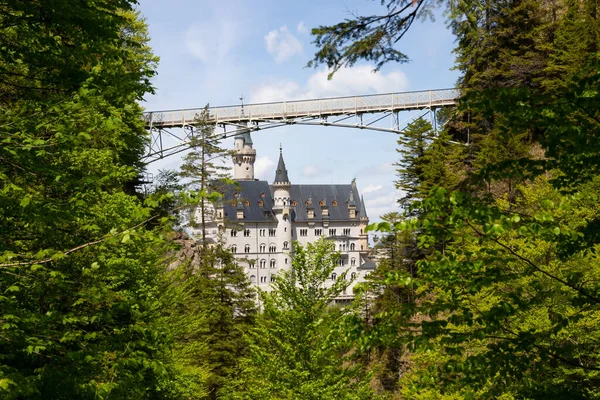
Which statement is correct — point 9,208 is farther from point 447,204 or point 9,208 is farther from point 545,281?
point 545,281

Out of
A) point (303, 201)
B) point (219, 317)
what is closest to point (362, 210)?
point (303, 201)

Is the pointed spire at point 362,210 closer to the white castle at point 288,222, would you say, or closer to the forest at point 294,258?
the white castle at point 288,222

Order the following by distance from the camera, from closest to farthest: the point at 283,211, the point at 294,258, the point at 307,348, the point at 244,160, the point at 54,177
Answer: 1. the point at 54,177
2. the point at 307,348
3. the point at 294,258
4. the point at 283,211
5. the point at 244,160

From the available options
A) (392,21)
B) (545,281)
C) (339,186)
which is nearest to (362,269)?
(339,186)

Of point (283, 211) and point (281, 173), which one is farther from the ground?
point (281, 173)

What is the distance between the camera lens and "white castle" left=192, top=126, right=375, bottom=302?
319ft

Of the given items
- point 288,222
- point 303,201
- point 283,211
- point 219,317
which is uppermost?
point 303,201

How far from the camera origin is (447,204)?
17.1 feet

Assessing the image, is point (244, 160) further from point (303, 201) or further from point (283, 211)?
point (283, 211)

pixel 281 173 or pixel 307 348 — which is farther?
pixel 281 173

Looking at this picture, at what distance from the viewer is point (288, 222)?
326ft

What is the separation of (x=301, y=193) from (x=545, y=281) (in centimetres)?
8714

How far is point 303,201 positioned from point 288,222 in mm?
5412

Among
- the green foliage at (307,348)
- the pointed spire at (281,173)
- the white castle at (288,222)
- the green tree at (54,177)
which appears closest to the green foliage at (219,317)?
the green foliage at (307,348)
